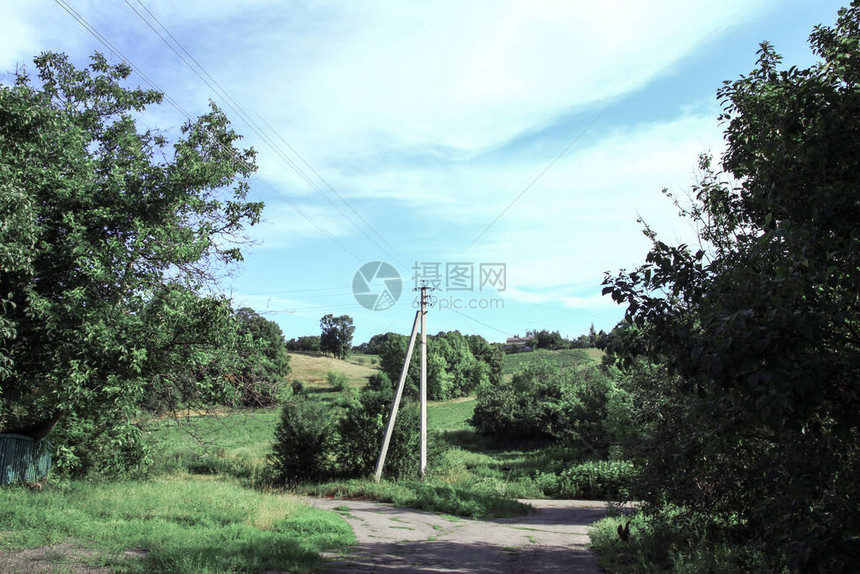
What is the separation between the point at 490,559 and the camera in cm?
959

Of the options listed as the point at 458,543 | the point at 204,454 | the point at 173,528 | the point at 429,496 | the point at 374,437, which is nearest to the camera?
the point at 173,528

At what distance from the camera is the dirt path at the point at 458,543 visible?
877cm

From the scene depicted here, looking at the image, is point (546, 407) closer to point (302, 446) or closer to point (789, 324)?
point (302, 446)

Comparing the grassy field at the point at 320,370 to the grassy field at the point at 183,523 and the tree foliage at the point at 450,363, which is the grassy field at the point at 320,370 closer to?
the tree foliage at the point at 450,363

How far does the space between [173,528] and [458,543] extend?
228 inches

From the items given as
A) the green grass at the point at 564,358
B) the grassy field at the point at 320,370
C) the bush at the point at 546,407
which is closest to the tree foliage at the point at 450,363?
the green grass at the point at 564,358

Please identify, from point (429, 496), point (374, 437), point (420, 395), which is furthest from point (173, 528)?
point (374, 437)

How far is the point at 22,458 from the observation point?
12914mm

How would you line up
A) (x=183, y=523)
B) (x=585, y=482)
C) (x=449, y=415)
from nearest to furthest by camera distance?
(x=183, y=523), (x=585, y=482), (x=449, y=415)

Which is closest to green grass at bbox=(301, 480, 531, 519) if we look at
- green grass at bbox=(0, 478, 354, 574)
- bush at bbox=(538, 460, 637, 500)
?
green grass at bbox=(0, 478, 354, 574)

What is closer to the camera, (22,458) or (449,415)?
(22,458)

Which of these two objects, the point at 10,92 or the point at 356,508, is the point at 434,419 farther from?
the point at 10,92

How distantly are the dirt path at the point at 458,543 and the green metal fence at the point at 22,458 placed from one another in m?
8.02

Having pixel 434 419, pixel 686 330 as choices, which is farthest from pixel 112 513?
pixel 434 419
